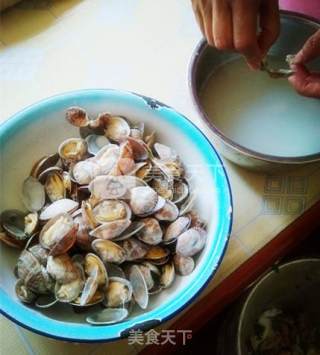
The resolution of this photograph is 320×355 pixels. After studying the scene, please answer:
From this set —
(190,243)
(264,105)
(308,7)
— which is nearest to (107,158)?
(190,243)

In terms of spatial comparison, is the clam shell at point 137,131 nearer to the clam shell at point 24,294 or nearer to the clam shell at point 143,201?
the clam shell at point 143,201

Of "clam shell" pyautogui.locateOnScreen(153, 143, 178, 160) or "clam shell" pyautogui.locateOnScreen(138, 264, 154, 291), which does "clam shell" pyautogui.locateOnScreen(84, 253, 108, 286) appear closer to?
"clam shell" pyautogui.locateOnScreen(138, 264, 154, 291)

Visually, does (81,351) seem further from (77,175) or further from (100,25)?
(100,25)

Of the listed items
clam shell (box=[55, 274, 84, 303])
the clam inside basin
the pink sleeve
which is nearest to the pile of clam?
clam shell (box=[55, 274, 84, 303])

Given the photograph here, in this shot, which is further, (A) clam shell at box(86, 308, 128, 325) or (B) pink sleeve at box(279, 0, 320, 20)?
(B) pink sleeve at box(279, 0, 320, 20)

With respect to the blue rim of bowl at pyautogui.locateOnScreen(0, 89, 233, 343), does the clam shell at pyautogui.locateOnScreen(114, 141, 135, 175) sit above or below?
above

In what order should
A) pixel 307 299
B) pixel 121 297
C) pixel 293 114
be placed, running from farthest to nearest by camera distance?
1. pixel 307 299
2. pixel 293 114
3. pixel 121 297

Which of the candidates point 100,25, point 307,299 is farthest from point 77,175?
point 307,299

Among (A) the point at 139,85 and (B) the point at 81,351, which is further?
(A) the point at 139,85
